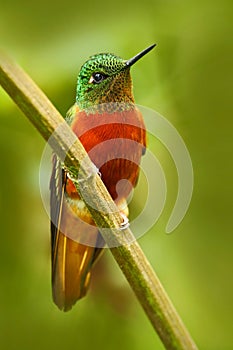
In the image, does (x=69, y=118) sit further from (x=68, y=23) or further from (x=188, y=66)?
(x=188, y=66)

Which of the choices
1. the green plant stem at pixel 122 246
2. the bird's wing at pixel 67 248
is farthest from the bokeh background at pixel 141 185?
the green plant stem at pixel 122 246

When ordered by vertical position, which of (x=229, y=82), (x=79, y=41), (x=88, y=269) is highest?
(x=79, y=41)

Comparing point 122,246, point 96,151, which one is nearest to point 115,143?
point 96,151

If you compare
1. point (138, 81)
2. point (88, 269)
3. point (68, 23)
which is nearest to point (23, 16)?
point (68, 23)

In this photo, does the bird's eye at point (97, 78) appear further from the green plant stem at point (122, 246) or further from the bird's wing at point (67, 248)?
the green plant stem at point (122, 246)

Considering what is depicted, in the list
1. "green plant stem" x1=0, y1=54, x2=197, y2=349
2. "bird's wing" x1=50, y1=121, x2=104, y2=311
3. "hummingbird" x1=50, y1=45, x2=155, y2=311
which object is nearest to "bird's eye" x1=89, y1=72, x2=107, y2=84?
"hummingbird" x1=50, y1=45, x2=155, y2=311

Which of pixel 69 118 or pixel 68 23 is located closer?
pixel 68 23
